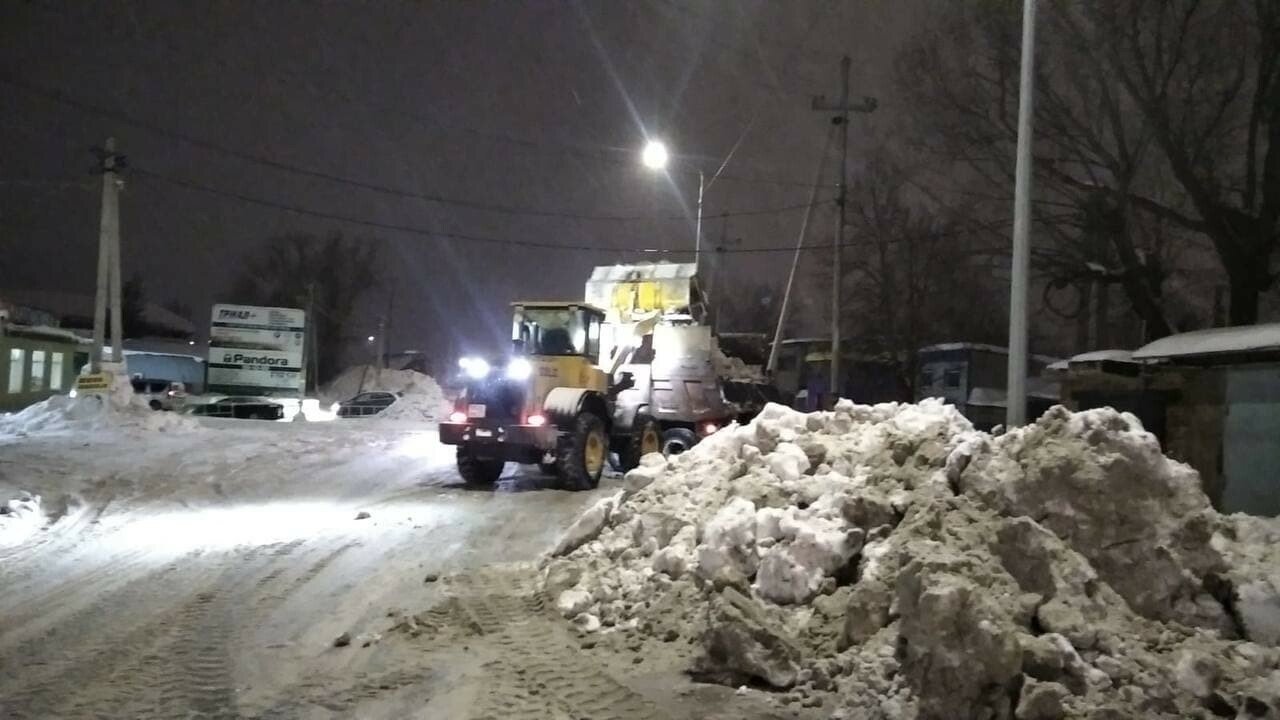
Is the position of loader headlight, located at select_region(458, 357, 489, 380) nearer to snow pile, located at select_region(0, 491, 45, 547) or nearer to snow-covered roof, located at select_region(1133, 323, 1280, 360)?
snow pile, located at select_region(0, 491, 45, 547)

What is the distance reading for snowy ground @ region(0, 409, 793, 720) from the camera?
576cm

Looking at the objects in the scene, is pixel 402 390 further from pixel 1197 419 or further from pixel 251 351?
pixel 1197 419

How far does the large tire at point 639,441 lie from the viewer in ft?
55.9

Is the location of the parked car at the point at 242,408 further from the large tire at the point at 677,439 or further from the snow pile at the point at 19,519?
the snow pile at the point at 19,519

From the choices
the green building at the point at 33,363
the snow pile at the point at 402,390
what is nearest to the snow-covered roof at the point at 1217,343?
the snow pile at the point at 402,390

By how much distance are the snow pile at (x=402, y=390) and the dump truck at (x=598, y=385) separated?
10535mm

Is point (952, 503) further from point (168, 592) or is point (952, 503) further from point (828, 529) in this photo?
point (168, 592)

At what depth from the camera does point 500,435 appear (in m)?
14.6

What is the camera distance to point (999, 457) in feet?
22.9

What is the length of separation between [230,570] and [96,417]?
50.8 ft

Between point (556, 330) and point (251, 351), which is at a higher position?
point (556, 330)

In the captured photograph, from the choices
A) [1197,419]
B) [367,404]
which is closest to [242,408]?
[367,404]

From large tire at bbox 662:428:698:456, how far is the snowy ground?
3152mm

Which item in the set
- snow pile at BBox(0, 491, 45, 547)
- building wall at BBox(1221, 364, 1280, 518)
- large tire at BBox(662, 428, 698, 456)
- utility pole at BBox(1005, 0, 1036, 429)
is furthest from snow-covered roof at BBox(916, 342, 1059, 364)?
snow pile at BBox(0, 491, 45, 547)
